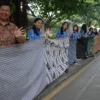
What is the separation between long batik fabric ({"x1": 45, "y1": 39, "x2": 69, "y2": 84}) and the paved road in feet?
1.19

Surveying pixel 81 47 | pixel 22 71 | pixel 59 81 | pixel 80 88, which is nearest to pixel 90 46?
pixel 81 47

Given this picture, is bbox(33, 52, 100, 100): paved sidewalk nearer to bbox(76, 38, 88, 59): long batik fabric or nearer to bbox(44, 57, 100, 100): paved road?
bbox(44, 57, 100, 100): paved road

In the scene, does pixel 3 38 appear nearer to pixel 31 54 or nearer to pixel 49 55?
pixel 31 54

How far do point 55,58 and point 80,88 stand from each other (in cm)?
122

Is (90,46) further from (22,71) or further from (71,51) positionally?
(22,71)

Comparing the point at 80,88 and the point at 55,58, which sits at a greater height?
the point at 55,58

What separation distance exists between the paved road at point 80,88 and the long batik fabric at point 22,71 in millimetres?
625

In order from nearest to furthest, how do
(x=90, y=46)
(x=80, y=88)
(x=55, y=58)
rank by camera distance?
(x=80, y=88), (x=55, y=58), (x=90, y=46)

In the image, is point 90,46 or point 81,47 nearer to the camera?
point 81,47

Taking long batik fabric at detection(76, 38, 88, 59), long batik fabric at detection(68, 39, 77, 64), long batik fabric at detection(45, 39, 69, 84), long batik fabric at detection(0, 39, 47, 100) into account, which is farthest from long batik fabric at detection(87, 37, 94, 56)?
long batik fabric at detection(0, 39, 47, 100)

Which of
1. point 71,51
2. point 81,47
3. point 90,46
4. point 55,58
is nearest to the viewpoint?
point 55,58

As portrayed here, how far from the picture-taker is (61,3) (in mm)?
17344

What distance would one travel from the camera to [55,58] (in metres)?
9.55

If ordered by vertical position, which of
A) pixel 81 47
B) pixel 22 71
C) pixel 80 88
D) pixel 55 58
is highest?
pixel 22 71
